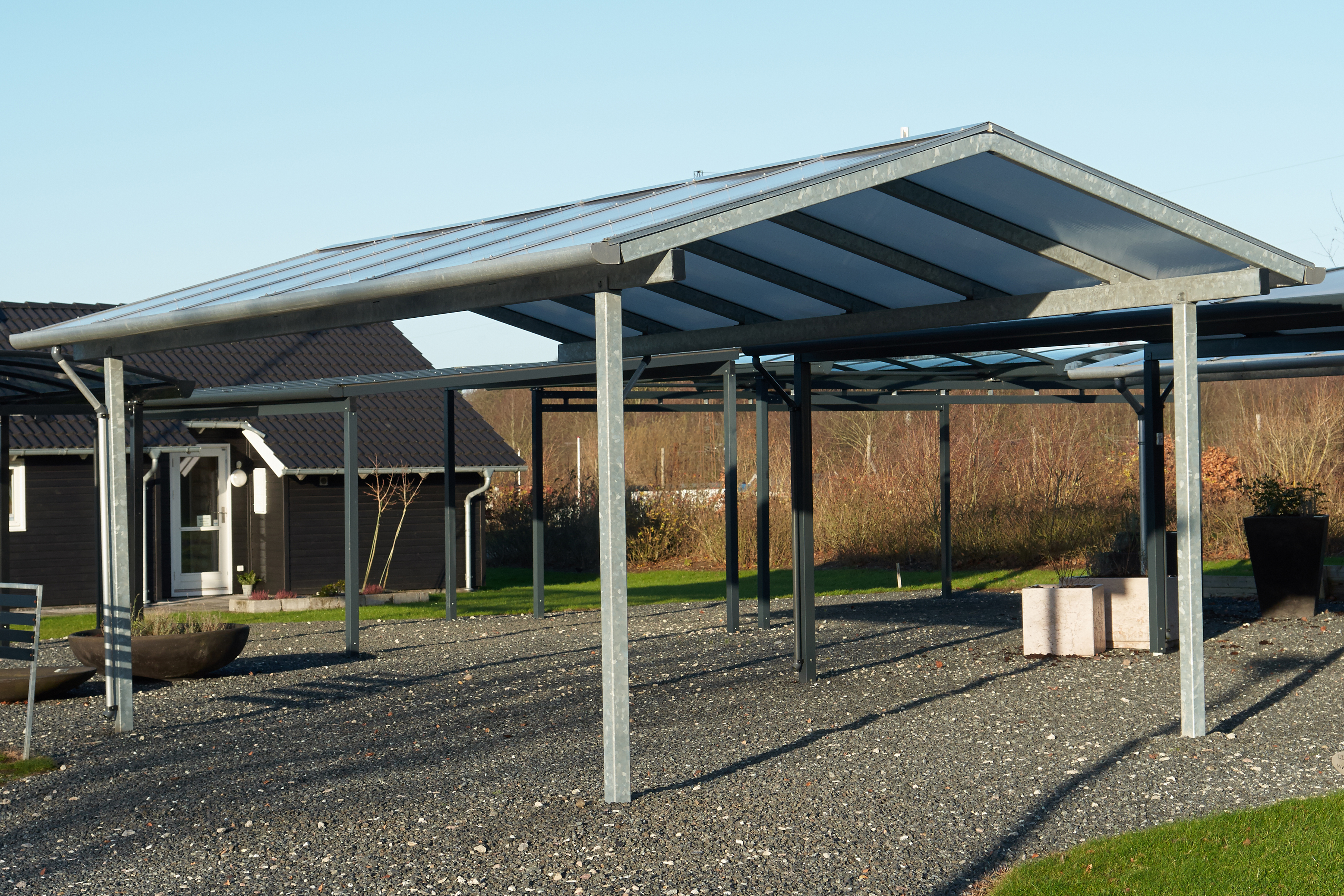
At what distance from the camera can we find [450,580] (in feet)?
47.3

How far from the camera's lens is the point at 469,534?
63.4 feet

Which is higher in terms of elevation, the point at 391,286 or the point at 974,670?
the point at 391,286

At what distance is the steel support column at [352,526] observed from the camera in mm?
11117

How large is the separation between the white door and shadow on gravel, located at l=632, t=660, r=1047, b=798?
13.3 metres

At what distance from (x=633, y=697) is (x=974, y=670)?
2712 millimetres

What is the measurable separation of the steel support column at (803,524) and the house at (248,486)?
1026cm

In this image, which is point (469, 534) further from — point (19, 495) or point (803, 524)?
point (803, 524)

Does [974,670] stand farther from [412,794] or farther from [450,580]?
[450,580]

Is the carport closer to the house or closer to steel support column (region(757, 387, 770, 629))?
steel support column (region(757, 387, 770, 629))

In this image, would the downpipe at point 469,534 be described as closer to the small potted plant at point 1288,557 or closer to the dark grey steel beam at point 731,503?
the dark grey steel beam at point 731,503

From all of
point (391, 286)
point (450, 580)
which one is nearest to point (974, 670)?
point (391, 286)

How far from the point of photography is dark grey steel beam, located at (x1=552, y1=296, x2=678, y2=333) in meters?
9.11

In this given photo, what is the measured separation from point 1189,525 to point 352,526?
24.3 ft

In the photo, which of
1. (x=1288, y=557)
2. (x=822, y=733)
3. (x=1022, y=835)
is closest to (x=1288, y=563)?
(x=1288, y=557)
